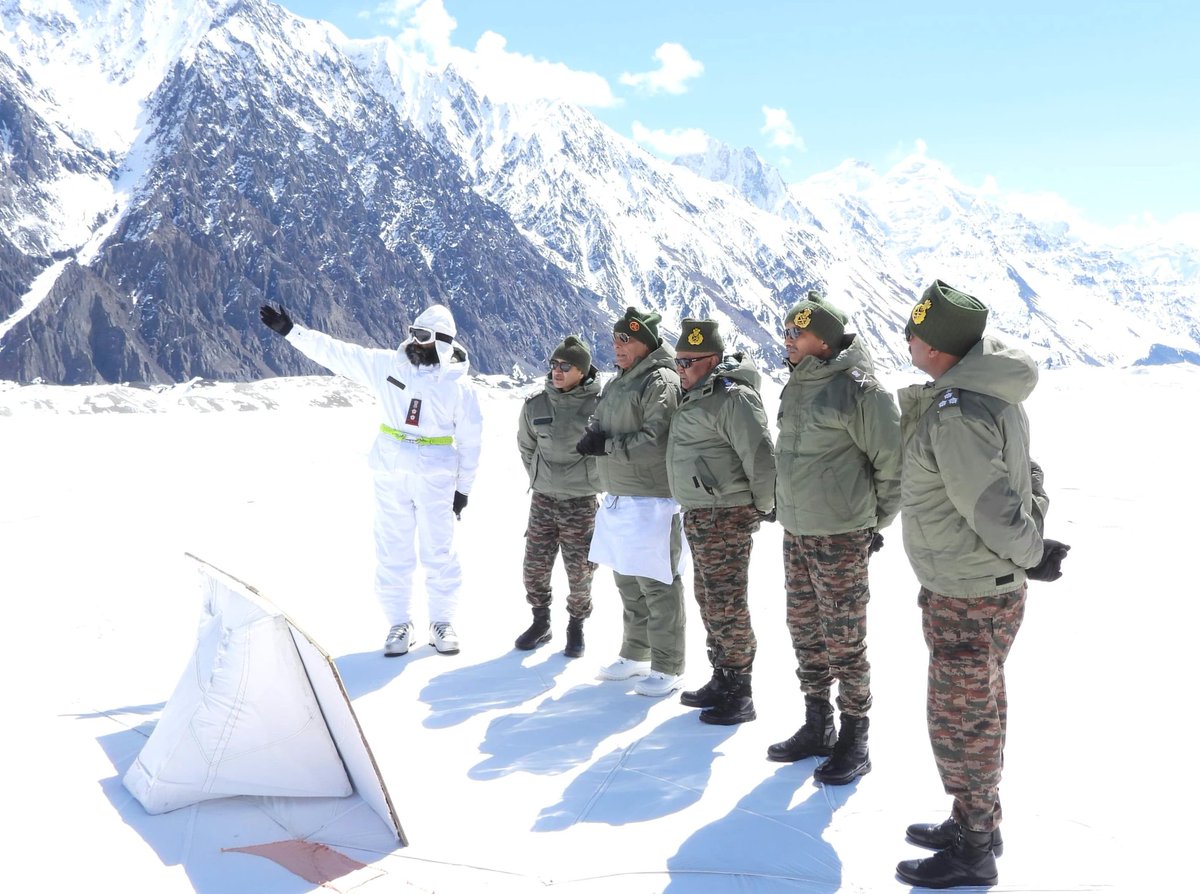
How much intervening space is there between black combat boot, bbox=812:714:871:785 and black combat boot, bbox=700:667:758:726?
701mm

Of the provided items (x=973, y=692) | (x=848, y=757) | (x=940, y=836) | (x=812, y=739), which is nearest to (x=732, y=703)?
(x=812, y=739)

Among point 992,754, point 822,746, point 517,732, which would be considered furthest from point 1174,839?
point 517,732

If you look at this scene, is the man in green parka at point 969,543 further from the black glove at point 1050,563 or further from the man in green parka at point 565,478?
the man in green parka at point 565,478

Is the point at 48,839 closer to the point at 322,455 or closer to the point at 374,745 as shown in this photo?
the point at 374,745

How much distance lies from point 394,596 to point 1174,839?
475 cm

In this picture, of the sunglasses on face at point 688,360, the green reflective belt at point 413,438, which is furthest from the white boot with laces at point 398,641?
the sunglasses on face at point 688,360

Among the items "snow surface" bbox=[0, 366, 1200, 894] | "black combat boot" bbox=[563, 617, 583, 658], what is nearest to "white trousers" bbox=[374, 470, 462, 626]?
"snow surface" bbox=[0, 366, 1200, 894]

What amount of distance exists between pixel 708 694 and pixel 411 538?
246 cm

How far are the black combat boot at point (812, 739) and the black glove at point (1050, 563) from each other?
147cm

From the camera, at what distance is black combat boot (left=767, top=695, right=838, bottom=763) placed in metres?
4.55

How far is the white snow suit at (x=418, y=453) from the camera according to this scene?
20.7 ft

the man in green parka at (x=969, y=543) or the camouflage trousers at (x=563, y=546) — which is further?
the camouflage trousers at (x=563, y=546)

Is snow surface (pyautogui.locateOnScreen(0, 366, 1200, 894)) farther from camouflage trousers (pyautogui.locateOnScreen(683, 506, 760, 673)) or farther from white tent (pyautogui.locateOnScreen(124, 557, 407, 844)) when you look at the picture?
camouflage trousers (pyautogui.locateOnScreen(683, 506, 760, 673))

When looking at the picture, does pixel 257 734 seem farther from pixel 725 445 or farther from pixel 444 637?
pixel 725 445
